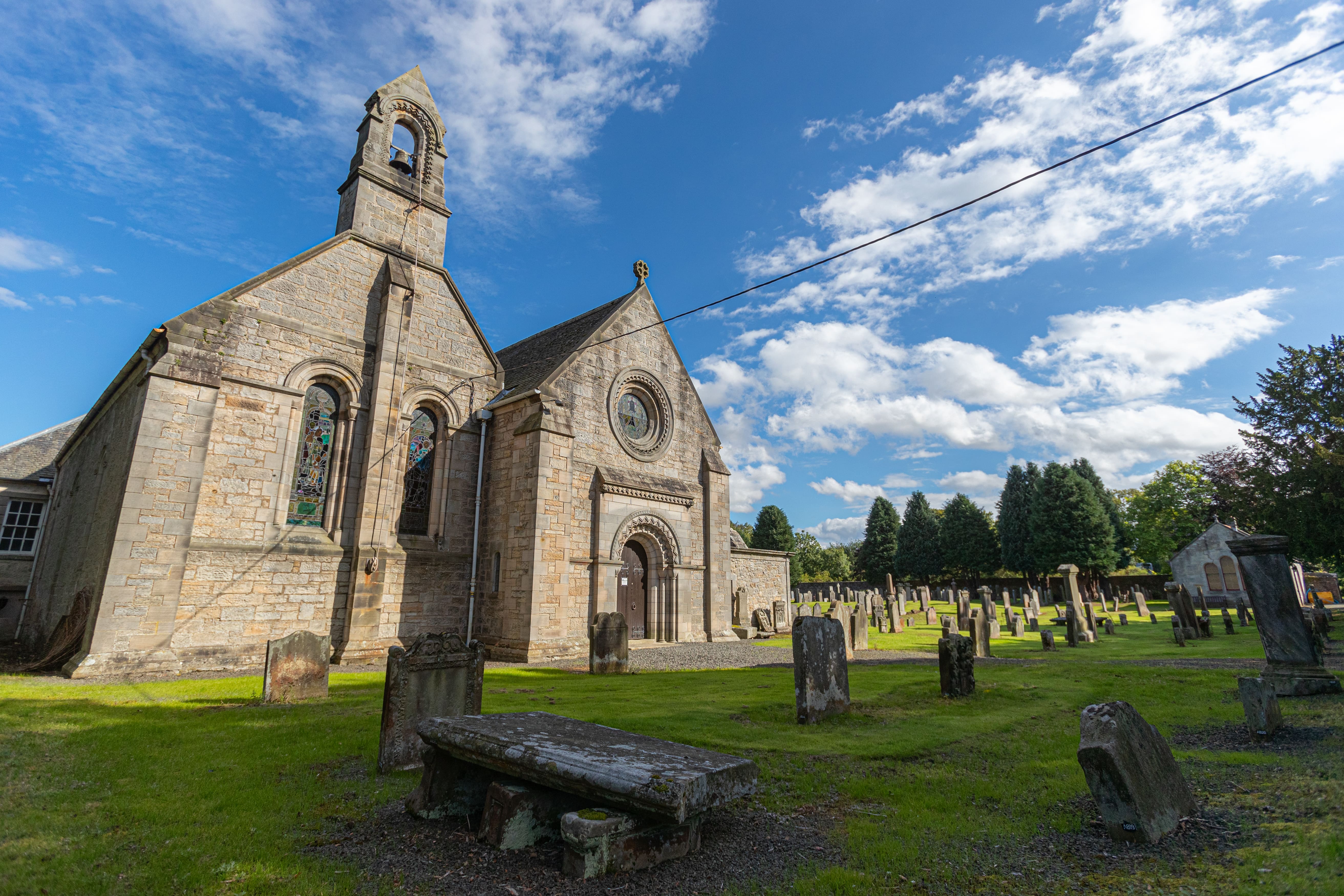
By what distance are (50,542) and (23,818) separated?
20406mm

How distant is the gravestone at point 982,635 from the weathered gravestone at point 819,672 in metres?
8.77

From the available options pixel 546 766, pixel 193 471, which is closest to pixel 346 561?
pixel 193 471

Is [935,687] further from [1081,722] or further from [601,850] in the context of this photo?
[601,850]

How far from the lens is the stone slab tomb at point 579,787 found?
3365 mm

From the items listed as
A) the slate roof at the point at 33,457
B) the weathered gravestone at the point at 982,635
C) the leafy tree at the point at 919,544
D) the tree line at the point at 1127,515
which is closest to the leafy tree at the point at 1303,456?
the tree line at the point at 1127,515

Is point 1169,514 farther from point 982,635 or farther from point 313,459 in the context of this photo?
point 313,459

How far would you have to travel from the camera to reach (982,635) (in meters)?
14.9

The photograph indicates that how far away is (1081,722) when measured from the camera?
394 centimetres

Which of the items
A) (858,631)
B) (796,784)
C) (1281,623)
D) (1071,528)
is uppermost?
(1071,528)

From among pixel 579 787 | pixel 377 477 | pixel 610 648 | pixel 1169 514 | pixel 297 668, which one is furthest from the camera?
pixel 1169 514

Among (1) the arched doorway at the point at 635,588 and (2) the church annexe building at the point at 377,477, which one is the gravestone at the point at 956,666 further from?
(1) the arched doorway at the point at 635,588

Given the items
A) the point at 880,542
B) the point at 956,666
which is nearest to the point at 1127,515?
the point at 880,542

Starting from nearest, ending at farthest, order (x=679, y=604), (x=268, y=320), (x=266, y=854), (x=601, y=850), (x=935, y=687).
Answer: (x=601, y=850)
(x=266, y=854)
(x=935, y=687)
(x=268, y=320)
(x=679, y=604)

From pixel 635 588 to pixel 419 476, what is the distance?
692cm
